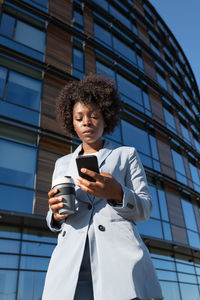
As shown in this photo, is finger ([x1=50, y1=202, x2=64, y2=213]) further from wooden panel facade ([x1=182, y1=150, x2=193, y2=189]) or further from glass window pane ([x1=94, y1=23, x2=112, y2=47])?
wooden panel facade ([x1=182, y1=150, x2=193, y2=189])

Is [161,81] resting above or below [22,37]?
above

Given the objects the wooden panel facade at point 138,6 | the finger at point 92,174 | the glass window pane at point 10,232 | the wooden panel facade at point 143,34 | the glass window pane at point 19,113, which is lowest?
the finger at point 92,174

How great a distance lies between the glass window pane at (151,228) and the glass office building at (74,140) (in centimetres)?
5

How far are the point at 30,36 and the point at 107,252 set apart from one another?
12.5 metres

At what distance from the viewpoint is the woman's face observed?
2080mm

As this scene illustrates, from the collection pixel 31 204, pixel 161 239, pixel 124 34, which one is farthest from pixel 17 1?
pixel 161 239

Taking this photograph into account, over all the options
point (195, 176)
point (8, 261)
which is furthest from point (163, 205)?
point (8, 261)

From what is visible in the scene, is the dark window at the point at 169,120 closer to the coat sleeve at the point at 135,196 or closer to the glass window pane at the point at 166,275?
the glass window pane at the point at 166,275

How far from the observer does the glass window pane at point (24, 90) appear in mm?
10516

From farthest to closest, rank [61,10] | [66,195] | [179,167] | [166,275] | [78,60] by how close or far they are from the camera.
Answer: [179,167] → [61,10] → [78,60] → [166,275] → [66,195]

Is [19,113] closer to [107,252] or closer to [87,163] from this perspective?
[87,163]

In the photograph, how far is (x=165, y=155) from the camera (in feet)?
51.2

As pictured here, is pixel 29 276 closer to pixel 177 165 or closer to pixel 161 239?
pixel 161 239

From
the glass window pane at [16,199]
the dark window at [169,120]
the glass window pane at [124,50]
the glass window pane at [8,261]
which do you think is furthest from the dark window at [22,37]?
the dark window at [169,120]
